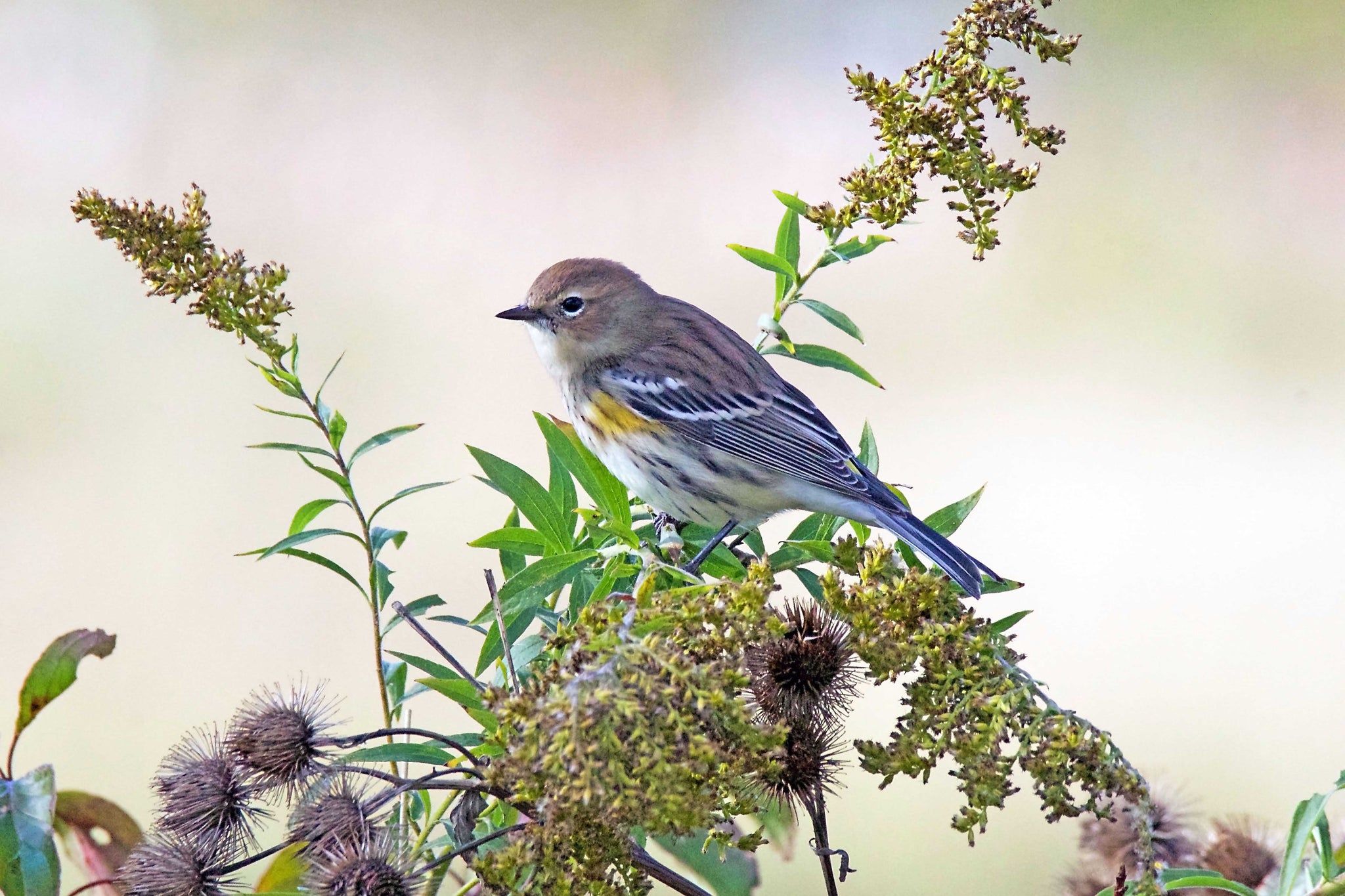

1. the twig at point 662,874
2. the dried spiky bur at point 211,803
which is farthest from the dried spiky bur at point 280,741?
the twig at point 662,874

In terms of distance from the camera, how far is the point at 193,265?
160cm

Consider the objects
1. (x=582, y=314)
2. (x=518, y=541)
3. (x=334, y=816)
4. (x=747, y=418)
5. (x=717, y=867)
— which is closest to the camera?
(x=334, y=816)

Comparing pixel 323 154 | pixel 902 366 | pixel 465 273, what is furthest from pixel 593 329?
pixel 323 154

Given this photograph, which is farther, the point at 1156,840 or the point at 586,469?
the point at 586,469

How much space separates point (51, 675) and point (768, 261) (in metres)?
1.17

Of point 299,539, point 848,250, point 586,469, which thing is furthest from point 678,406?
point 299,539

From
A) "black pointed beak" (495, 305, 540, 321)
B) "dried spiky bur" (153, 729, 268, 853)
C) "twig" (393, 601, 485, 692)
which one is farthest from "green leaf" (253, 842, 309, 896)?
"black pointed beak" (495, 305, 540, 321)

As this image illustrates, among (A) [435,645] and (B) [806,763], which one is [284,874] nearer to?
(A) [435,645]

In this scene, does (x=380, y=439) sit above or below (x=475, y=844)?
above

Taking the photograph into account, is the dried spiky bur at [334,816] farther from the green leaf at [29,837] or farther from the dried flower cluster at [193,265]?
the dried flower cluster at [193,265]

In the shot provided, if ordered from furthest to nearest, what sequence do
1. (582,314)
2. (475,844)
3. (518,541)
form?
(582,314)
(518,541)
(475,844)

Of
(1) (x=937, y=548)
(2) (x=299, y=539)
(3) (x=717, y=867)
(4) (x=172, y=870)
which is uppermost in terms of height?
(1) (x=937, y=548)

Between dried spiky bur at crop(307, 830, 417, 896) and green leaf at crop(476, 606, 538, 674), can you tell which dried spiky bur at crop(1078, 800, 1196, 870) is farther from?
dried spiky bur at crop(307, 830, 417, 896)

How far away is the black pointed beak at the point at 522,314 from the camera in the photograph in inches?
128
